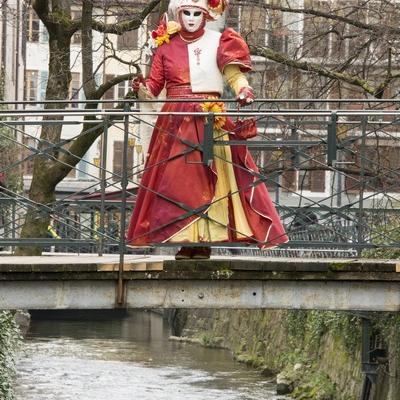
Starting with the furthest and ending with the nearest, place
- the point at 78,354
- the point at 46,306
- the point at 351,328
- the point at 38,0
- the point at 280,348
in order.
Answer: the point at 78,354 < the point at 280,348 < the point at 351,328 < the point at 38,0 < the point at 46,306

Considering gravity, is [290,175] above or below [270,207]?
above

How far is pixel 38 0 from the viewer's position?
72.4ft

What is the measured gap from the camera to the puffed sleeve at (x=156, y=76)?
13648 mm

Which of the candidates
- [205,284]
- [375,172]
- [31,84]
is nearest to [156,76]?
[205,284]

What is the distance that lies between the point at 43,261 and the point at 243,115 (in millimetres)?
1872

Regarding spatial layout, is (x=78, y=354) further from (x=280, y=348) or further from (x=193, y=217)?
(x=193, y=217)

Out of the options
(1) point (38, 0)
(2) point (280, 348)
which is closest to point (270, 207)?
(1) point (38, 0)

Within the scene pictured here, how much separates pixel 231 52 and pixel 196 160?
87cm

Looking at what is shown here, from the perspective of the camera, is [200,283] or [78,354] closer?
[200,283]

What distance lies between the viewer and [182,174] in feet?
43.8

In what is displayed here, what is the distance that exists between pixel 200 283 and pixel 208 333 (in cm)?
2847

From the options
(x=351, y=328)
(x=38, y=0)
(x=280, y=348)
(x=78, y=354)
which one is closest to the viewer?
(x=38, y=0)

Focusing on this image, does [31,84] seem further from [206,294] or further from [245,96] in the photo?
[206,294]

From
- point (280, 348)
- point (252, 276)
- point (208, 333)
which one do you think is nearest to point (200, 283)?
point (252, 276)
